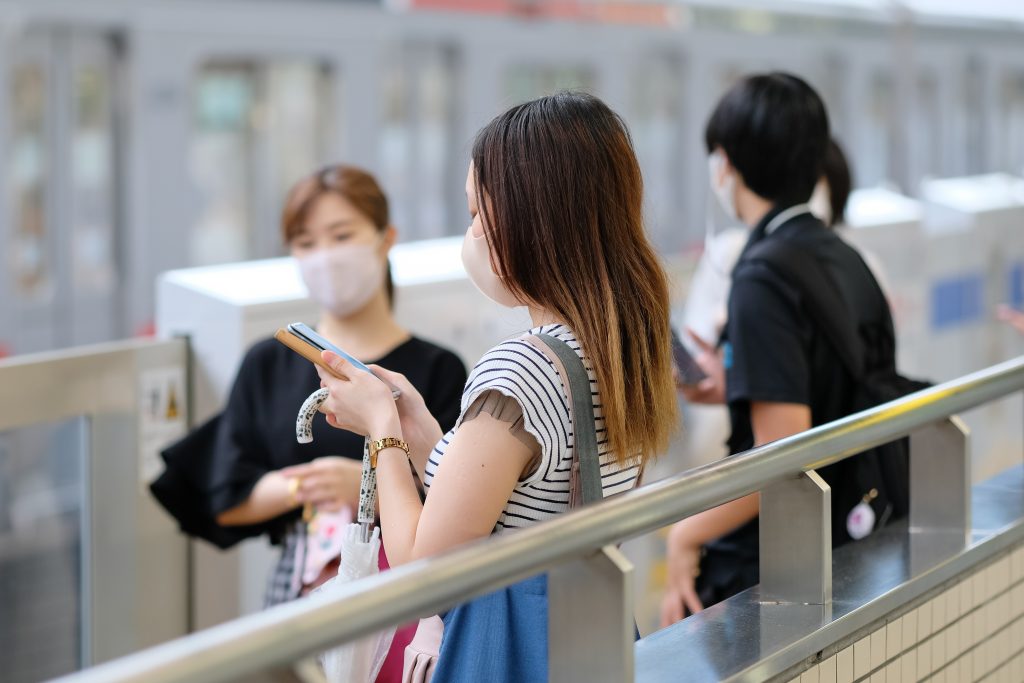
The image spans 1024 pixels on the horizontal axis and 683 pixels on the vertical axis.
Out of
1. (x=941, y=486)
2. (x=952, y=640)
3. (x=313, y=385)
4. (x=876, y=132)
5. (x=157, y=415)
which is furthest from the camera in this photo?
(x=876, y=132)

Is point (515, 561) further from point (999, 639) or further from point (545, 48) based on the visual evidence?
point (545, 48)

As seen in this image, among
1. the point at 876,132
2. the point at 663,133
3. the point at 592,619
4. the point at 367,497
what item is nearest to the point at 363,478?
the point at 367,497

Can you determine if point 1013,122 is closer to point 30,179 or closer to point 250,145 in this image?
point 250,145

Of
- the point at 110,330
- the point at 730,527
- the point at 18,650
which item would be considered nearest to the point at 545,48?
the point at 110,330

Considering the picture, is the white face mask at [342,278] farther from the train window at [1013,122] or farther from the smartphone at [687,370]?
Result: the train window at [1013,122]

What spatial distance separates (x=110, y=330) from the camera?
5844 mm

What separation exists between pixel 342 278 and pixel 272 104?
11.6ft

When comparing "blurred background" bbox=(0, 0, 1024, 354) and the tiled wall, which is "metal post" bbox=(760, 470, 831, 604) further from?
"blurred background" bbox=(0, 0, 1024, 354)

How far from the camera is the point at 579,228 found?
1.66 metres

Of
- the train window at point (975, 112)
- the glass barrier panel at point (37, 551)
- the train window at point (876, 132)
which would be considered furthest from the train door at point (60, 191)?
the train window at point (975, 112)

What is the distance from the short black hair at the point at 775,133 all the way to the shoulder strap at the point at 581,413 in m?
1.09

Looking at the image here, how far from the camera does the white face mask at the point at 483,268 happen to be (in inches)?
67.1

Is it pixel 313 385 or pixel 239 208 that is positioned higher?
pixel 239 208

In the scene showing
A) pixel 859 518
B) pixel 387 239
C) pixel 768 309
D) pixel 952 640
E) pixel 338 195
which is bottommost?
pixel 952 640
